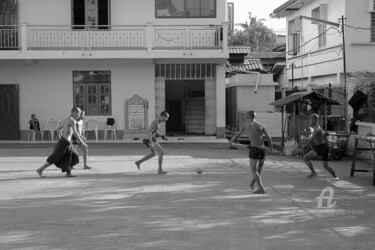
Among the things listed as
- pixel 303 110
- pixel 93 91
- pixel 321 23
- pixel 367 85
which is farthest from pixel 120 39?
pixel 367 85

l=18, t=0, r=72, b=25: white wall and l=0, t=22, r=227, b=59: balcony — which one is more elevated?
l=18, t=0, r=72, b=25: white wall

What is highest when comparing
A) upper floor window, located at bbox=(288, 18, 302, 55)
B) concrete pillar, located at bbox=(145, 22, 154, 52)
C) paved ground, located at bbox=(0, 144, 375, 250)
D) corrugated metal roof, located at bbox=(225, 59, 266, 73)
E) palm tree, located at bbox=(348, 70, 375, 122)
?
upper floor window, located at bbox=(288, 18, 302, 55)

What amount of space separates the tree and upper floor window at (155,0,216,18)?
43.8m

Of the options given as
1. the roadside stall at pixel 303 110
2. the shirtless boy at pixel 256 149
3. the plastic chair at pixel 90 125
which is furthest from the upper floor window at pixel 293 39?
the shirtless boy at pixel 256 149

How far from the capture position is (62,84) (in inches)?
941

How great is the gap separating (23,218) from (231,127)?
19.6 metres

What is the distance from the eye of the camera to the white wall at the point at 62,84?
23.9 meters

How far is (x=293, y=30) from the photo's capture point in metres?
29.6

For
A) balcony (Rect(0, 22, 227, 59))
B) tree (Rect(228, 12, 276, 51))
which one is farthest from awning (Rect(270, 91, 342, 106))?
tree (Rect(228, 12, 276, 51))

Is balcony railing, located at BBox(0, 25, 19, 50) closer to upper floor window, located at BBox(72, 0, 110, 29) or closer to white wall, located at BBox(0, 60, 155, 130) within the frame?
white wall, located at BBox(0, 60, 155, 130)

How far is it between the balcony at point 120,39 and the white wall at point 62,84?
3.20ft

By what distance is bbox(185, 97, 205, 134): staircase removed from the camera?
84.4 feet

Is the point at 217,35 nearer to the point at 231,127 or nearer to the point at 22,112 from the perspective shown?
the point at 231,127

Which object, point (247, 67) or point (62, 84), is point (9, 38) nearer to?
point (62, 84)
